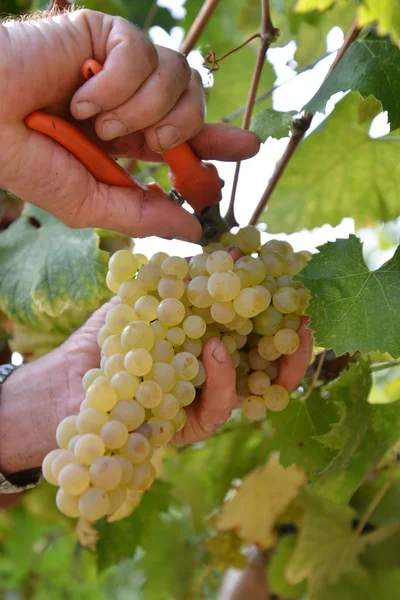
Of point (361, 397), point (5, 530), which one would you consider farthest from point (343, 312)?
point (5, 530)

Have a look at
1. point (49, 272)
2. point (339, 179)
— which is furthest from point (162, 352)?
point (339, 179)

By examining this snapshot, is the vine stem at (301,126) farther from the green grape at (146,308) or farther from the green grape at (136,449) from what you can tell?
the green grape at (136,449)

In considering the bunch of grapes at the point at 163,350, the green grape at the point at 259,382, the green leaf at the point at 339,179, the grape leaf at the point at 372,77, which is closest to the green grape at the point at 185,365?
the bunch of grapes at the point at 163,350

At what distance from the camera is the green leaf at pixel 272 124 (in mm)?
751

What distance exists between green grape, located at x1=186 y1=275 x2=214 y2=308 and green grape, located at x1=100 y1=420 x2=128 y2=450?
17cm

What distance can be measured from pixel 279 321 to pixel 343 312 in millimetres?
71

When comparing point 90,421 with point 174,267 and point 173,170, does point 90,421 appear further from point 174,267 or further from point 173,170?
point 173,170

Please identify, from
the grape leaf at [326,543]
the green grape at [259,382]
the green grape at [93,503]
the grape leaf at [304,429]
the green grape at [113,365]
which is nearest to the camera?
the green grape at [93,503]

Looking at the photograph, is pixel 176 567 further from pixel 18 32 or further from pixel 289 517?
pixel 18 32

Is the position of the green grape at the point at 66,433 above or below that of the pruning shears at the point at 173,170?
below

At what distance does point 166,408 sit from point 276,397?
179mm

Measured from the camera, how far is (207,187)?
0.73m

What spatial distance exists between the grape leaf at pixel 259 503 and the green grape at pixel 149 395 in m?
0.71

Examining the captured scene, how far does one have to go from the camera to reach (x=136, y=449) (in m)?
0.56
